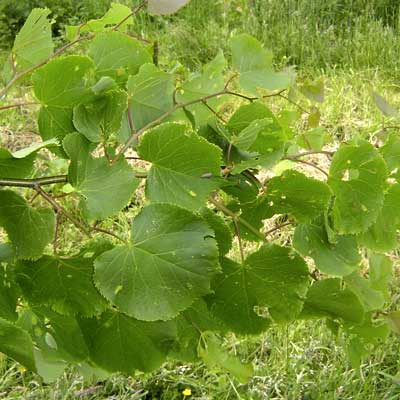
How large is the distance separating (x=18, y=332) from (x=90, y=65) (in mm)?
225

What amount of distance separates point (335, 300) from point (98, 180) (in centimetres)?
26

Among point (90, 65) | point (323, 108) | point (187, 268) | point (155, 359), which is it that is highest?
point (90, 65)

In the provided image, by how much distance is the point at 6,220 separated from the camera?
0.54 meters

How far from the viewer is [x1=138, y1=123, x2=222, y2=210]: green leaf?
1.76 feet

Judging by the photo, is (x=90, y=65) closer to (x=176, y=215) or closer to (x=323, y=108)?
(x=176, y=215)

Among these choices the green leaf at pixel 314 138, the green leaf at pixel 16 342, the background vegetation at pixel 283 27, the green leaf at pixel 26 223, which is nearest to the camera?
the green leaf at pixel 16 342

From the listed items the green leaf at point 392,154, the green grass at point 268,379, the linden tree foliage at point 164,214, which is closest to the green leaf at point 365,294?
the linden tree foliage at point 164,214

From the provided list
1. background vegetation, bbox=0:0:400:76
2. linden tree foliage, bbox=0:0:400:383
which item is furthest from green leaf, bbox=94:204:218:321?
background vegetation, bbox=0:0:400:76

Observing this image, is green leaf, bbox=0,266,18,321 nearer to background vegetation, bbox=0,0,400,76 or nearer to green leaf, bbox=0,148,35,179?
green leaf, bbox=0,148,35,179

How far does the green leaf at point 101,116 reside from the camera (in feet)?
1.74

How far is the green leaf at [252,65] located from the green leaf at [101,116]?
0.17m

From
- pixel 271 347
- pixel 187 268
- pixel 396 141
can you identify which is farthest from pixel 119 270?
pixel 271 347

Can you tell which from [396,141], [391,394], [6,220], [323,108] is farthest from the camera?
[323,108]

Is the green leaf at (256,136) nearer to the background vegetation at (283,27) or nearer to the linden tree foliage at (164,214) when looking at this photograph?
the linden tree foliage at (164,214)
